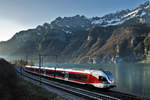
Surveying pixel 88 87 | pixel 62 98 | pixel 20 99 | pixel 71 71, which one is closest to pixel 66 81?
pixel 71 71

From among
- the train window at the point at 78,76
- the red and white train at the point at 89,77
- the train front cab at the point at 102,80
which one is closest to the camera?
the train front cab at the point at 102,80

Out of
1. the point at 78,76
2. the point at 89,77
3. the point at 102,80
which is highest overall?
the point at 89,77

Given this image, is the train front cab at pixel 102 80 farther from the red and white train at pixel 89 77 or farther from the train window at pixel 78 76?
the train window at pixel 78 76

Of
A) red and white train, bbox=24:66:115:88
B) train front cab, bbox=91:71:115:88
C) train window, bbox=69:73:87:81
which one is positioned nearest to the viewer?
train front cab, bbox=91:71:115:88

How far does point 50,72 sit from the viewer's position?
137ft

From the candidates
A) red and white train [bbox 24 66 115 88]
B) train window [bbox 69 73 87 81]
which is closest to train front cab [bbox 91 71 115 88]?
red and white train [bbox 24 66 115 88]

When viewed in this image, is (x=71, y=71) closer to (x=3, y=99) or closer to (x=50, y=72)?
(x=50, y=72)

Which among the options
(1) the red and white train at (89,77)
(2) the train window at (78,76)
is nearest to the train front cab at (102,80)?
(1) the red and white train at (89,77)

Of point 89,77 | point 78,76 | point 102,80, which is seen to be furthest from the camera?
point 78,76

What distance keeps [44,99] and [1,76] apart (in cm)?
561

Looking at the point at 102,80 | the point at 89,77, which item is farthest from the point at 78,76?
the point at 102,80

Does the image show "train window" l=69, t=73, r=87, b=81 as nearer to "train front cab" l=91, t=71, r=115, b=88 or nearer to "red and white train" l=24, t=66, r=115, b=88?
"red and white train" l=24, t=66, r=115, b=88

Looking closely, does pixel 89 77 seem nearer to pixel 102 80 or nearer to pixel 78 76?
pixel 102 80

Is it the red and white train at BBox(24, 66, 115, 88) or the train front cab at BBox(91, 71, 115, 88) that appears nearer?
the train front cab at BBox(91, 71, 115, 88)
